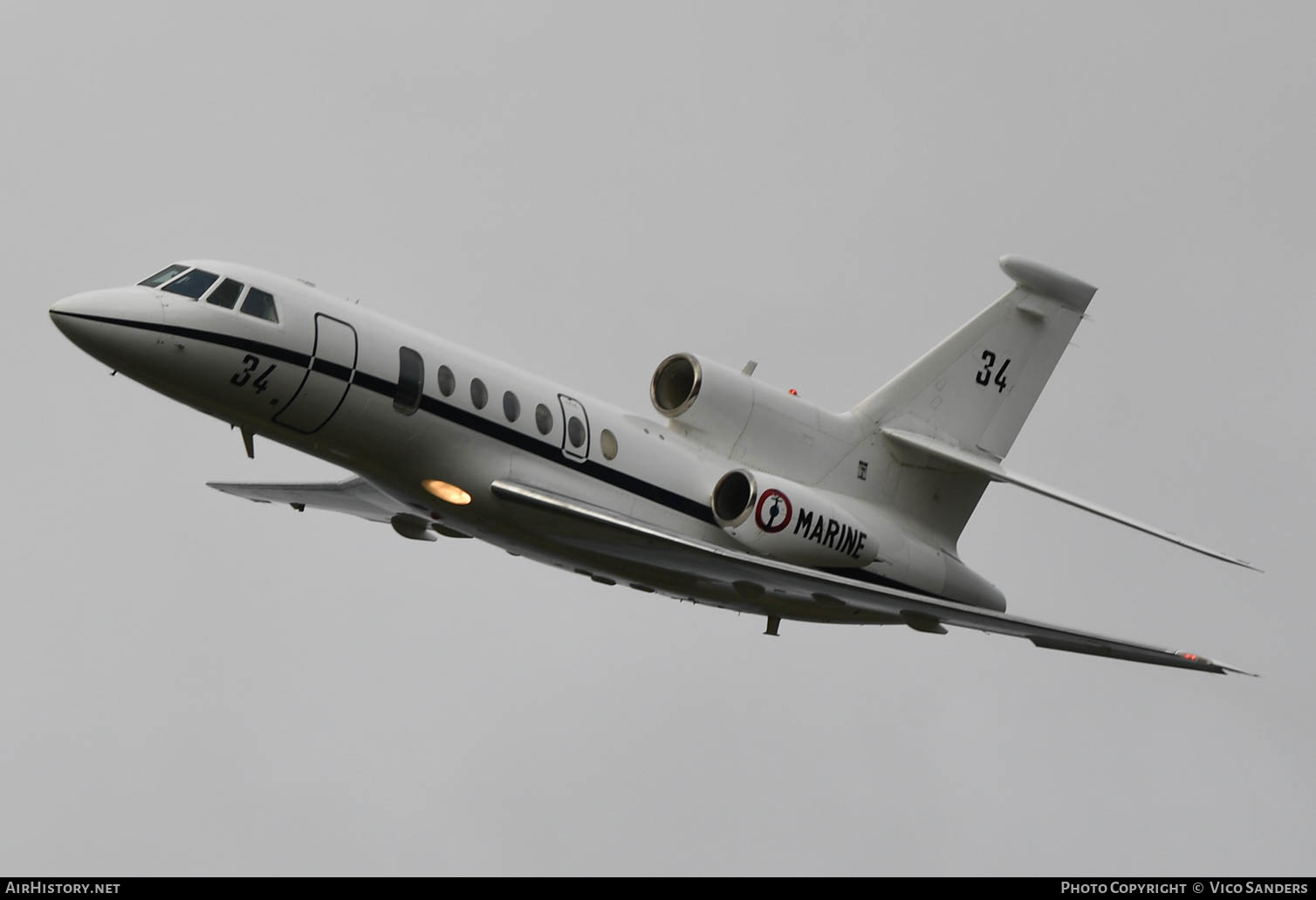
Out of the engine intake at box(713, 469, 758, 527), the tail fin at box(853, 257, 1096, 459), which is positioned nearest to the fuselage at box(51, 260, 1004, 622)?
the engine intake at box(713, 469, 758, 527)

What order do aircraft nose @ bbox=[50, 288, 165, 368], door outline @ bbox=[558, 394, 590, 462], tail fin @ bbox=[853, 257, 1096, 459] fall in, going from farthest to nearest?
tail fin @ bbox=[853, 257, 1096, 459] < door outline @ bbox=[558, 394, 590, 462] < aircraft nose @ bbox=[50, 288, 165, 368]

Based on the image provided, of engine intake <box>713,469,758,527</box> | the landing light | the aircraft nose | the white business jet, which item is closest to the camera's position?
the aircraft nose

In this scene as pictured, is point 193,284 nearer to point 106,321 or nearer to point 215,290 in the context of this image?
point 215,290

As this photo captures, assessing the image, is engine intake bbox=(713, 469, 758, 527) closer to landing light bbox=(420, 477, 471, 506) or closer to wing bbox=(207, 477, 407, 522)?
landing light bbox=(420, 477, 471, 506)

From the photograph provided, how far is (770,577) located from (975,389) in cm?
603

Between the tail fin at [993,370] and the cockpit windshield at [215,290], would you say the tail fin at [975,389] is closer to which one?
the tail fin at [993,370]

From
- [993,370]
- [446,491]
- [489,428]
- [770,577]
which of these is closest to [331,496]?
[446,491]

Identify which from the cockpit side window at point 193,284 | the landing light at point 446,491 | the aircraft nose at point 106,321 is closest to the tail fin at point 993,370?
the landing light at point 446,491

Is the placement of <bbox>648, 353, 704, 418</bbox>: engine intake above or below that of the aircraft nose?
above

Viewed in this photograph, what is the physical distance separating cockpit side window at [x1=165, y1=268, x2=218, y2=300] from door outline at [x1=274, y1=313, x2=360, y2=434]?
4.23 ft

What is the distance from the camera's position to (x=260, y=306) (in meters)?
20.8

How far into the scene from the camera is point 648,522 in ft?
76.8

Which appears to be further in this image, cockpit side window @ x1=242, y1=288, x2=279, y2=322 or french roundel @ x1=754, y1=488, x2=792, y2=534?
french roundel @ x1=754, y1=488, x2=792, y2=534

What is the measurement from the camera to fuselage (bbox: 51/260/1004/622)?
20.4 m
